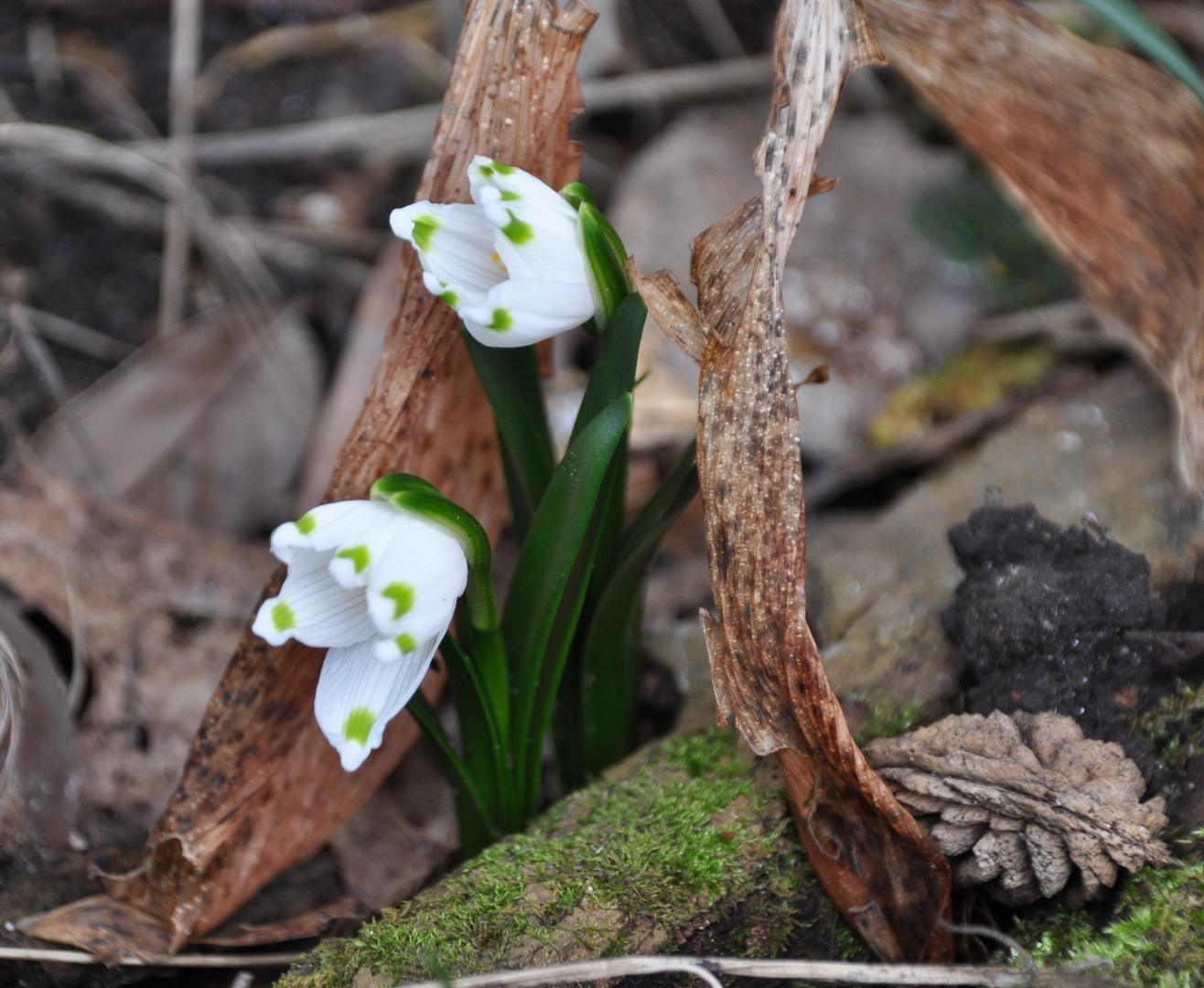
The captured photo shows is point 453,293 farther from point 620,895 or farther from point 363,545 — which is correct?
point 620,895

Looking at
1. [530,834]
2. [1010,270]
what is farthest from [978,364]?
[530,834]

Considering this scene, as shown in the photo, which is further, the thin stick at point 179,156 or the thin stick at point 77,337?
the thin stick at point 179,156

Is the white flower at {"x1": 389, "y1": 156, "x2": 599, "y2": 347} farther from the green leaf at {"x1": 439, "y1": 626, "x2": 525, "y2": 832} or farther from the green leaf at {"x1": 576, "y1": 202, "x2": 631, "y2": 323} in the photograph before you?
the green leaf at {"x1": 439, "y1": 626, "x2": 525, "y2": 832}

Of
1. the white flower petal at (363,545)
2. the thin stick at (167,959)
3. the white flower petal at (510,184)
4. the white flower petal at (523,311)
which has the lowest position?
the thin stick at (167,959)

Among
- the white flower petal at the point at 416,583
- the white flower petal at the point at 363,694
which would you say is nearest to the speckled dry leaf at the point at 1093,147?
the white flower petal at the point at 416,583

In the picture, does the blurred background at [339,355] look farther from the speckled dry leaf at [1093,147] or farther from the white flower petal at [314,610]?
the white flower petal at [314,610]

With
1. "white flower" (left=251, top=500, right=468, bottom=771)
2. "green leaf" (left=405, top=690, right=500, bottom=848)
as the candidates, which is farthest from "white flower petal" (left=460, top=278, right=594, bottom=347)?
"green leaf" (left=405, top=690, right=500, bottom=848)

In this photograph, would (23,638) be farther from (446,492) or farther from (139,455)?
(446,492)

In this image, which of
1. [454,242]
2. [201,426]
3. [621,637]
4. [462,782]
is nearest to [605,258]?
[454,242]
